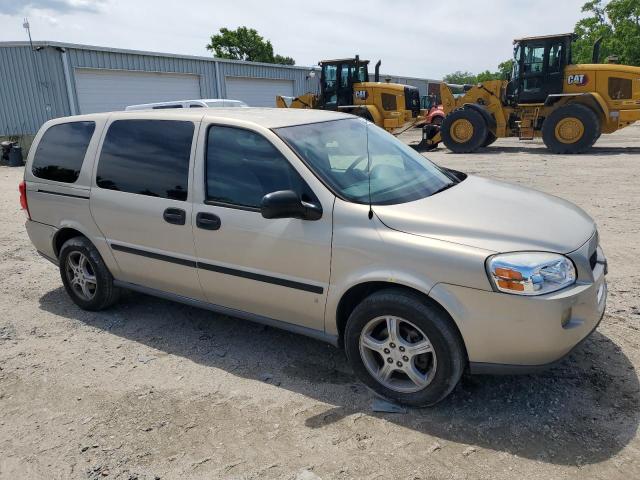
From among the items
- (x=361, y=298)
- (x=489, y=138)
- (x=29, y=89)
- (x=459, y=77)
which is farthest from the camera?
(x=459, y=77)

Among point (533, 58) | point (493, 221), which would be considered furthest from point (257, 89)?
point (493, 221)

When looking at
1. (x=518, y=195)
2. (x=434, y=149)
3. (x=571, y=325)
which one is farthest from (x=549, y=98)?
(x=571, y=325)

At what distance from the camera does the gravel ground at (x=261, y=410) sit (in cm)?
259

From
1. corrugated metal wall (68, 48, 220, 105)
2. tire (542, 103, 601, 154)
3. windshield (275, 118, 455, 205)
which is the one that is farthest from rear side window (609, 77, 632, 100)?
corrugated metal wall (68, 48, 220, 105)

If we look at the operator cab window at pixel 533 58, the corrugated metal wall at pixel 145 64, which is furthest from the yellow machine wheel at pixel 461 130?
the corrugated metal wall at pixel 145 64

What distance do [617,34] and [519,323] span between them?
194 feet

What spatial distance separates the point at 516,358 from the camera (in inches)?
106

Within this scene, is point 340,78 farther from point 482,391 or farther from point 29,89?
point 482,391

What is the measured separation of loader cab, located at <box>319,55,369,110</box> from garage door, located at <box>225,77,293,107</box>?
8908 millimetres

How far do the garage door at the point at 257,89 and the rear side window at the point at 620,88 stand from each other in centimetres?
1785

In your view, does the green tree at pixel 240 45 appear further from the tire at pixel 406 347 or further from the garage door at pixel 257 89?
the tire at pixel 406 347

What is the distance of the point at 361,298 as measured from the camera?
3.14 metres

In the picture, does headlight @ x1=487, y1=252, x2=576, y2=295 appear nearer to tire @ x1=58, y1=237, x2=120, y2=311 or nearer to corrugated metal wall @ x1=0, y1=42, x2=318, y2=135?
tire @ x1=58, y1=237, x2=120, y2=311

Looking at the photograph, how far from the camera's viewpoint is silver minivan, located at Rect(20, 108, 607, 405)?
2.69m
